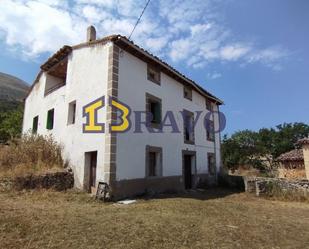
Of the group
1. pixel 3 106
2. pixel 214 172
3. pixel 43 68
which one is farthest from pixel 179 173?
pixel 3 106

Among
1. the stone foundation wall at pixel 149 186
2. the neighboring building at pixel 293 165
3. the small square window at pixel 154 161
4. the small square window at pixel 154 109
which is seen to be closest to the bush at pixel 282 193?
the stone foundation wall at pixel 149 186

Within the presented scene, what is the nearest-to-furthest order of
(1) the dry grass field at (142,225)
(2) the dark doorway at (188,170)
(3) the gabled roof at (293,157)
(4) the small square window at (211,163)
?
(1) the dry grass field at (142,225)
(2) the dark doorway at (188,170)
(4) the small square window at (211,163)
(3) the gabled roof at (293,157)

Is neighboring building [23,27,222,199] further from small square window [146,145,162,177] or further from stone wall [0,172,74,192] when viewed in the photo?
stone wall [0,172,74,192]

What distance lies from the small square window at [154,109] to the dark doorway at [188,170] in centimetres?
333

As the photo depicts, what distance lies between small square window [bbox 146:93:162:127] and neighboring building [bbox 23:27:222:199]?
50 mm

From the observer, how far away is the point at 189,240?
4570 mm

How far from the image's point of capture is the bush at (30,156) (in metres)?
9.78

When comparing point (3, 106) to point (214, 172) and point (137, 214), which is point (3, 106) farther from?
point (137, 214)

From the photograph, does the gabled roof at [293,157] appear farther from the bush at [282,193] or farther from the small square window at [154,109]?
the small square window at [154,109]

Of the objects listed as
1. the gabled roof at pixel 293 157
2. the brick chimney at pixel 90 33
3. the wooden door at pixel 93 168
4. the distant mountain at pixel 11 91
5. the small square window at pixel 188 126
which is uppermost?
the distant mountain at pixel 11 91

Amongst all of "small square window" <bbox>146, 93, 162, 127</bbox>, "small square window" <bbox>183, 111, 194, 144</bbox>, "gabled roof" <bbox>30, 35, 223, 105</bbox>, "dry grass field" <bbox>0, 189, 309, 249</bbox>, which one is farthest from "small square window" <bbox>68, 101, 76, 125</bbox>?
"small square window" <bbox>183, 111, 194, 144</bbox>

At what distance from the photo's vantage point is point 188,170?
13930 mm

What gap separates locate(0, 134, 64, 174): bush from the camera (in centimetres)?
978

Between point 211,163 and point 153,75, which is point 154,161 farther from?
point 211,163
